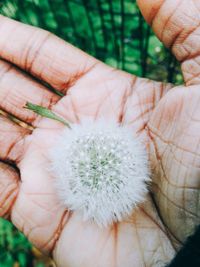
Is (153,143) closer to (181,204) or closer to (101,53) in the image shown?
(181,204)

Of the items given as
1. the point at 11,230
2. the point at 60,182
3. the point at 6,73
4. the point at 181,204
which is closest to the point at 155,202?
the point at 181,204

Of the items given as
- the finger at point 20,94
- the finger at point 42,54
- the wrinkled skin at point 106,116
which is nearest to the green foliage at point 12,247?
the wrinkled skin at point 106,116

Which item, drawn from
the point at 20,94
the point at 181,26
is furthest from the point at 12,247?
the point at 181,26

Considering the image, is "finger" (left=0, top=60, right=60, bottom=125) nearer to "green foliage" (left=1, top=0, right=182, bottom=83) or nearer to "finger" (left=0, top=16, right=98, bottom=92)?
"finger" (left=0, top=16, right=98, bottom=92)

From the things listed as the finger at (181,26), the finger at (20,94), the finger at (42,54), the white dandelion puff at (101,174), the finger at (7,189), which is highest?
the finger at (181,26)

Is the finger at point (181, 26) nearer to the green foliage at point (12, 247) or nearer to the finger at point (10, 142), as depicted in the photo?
the finger at point (10, 142)

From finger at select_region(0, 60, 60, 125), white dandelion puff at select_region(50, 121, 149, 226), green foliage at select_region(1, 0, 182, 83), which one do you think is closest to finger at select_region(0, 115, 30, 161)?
finger at select_region(0, 60, 60, 125)
